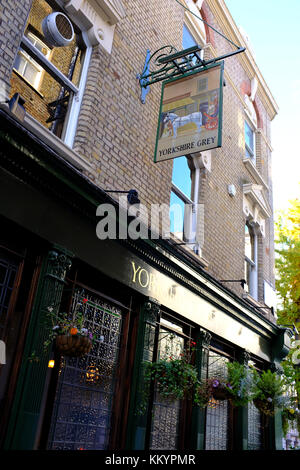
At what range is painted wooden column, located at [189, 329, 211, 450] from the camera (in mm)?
7637

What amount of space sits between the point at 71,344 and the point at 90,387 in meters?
1.24

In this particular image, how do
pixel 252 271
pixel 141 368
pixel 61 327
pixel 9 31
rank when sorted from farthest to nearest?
pixel 252 271
pixel 141 368
pixel 9 31
pixel 61 327

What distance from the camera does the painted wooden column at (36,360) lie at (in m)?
4.62

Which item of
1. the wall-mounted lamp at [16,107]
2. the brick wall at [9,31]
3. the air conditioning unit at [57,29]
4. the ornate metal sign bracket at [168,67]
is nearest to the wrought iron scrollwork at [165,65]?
the ornate metal sign bracket at [168,67]

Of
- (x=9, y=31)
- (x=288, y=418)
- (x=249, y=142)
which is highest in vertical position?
(x=249, y=142)

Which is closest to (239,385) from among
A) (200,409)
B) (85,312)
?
(200,409)

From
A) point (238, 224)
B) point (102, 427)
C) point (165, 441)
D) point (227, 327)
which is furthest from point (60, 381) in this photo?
point (238, 224)

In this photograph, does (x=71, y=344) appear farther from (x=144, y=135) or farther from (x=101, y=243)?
(x=144, y=135)

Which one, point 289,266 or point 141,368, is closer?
point 141,368

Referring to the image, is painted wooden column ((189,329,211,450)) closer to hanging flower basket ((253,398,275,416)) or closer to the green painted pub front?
the green painted pub front

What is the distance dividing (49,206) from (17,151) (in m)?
0.80

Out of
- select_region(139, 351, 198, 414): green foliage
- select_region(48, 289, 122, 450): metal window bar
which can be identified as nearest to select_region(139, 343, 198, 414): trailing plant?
select_region(139, 351, 198, 414): green foliage

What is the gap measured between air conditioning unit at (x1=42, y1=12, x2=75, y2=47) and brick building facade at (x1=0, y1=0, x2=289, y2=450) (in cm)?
8

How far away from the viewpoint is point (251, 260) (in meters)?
12.6
